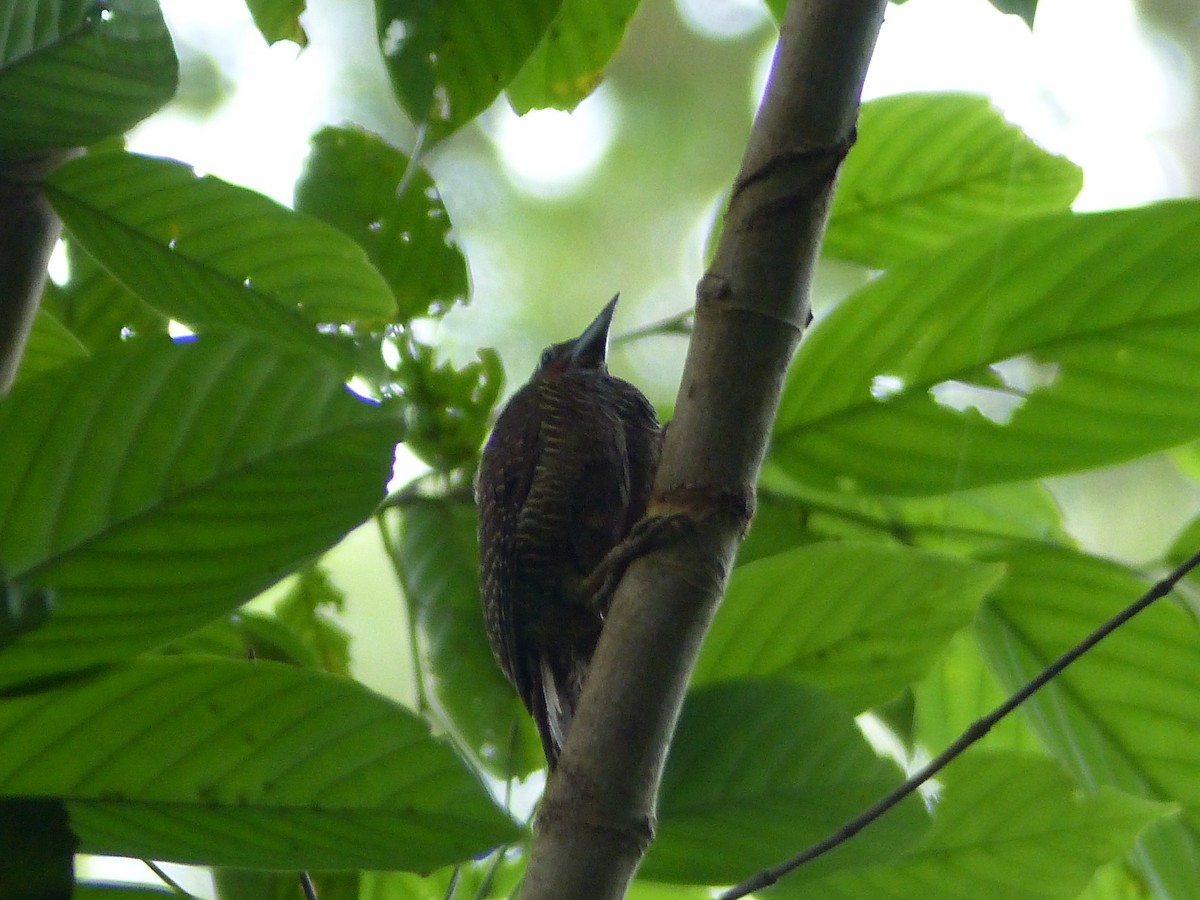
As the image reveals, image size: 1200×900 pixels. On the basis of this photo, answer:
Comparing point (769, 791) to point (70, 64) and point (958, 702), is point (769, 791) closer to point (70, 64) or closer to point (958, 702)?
point (958, 702)

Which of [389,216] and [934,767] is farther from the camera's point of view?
[389,216]

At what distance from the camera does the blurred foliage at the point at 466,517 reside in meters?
0.74

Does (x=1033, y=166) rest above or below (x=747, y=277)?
above

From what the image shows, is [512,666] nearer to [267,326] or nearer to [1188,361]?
[267,326]

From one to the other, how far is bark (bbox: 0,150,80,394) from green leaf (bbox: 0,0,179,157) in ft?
0.28

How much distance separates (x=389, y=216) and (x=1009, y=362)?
69 cm

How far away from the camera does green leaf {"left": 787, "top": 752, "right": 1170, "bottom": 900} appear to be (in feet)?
3.41

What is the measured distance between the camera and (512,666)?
1.44 metres

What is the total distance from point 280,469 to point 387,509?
62 cm

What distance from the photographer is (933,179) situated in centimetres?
131

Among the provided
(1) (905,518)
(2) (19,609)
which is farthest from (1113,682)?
(2) (19,609)

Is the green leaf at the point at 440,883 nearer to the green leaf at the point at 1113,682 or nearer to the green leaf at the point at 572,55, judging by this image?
the green leaf at the point at 1113,682

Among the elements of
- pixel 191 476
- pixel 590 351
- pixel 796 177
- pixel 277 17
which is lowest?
pixel 191 476

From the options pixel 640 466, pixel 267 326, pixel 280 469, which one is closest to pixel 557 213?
pixel 640 466
